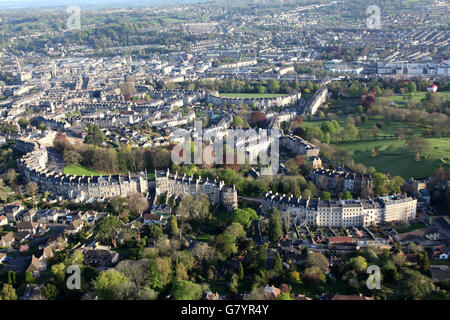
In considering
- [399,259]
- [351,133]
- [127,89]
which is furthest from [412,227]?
[127,89]

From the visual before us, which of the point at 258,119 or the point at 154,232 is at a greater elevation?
the point at 258,119

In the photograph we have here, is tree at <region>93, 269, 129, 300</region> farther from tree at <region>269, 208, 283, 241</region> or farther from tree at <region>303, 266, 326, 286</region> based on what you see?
tree at <region>269, 208, 283, 241</region>

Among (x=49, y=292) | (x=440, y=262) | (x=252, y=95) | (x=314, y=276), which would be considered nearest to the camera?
(x=49, y=292)

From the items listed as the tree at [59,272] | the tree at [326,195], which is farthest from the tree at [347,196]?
the tree at [59,272]

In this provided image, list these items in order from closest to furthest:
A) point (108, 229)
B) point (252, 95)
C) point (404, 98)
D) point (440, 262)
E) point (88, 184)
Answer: point (440, 262)
point (108, 229)
point (88, 184)
point (404, 98)
point (252, 95)

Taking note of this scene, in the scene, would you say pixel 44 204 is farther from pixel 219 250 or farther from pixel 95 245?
pixel 219 250

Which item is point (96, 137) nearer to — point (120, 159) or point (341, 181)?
point (120, 159)

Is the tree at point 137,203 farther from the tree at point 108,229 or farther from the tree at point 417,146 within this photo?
→ the tree at point 417,146
